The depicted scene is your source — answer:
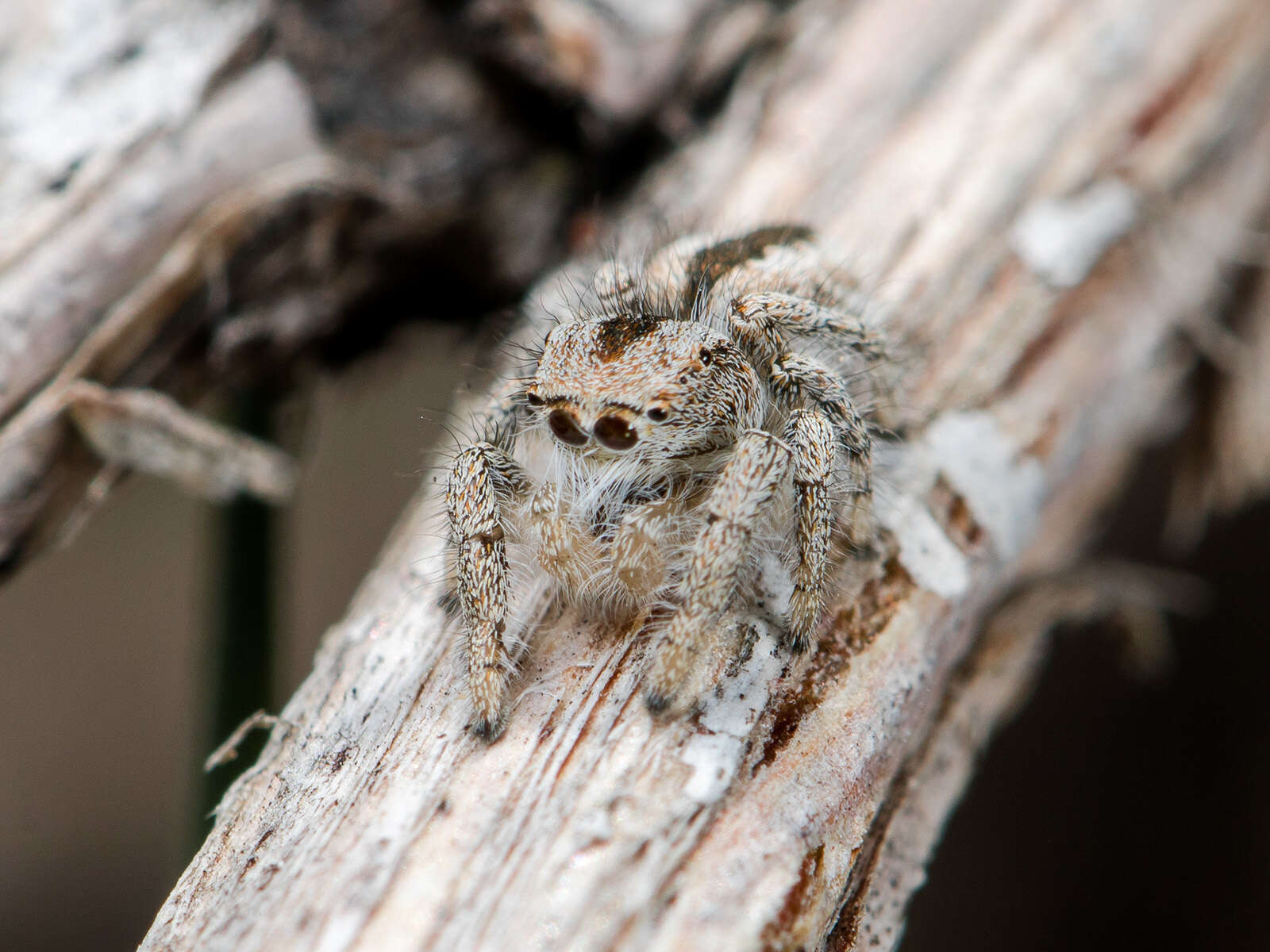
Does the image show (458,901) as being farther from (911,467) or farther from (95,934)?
(95,934)

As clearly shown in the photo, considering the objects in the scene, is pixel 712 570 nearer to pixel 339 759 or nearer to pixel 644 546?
pixel 644 546

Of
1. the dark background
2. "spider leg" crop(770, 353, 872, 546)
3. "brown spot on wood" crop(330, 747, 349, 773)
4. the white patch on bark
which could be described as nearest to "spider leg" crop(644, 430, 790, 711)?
"spider leg" crop(770, 353, 872, 546)

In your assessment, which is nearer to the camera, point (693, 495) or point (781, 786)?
point (781, 786)

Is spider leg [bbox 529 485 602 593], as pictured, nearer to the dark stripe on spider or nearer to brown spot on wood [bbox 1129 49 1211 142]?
the dark stripe on spider

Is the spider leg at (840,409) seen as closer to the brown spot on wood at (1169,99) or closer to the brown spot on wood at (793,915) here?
the brown spot on wood at (793,915)

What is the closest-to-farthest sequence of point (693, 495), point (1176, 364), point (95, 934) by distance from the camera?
point (693, 495)
point (1176, 364)
point (95, 934)

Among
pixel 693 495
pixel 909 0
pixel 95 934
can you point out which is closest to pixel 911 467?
pixel 693 495
